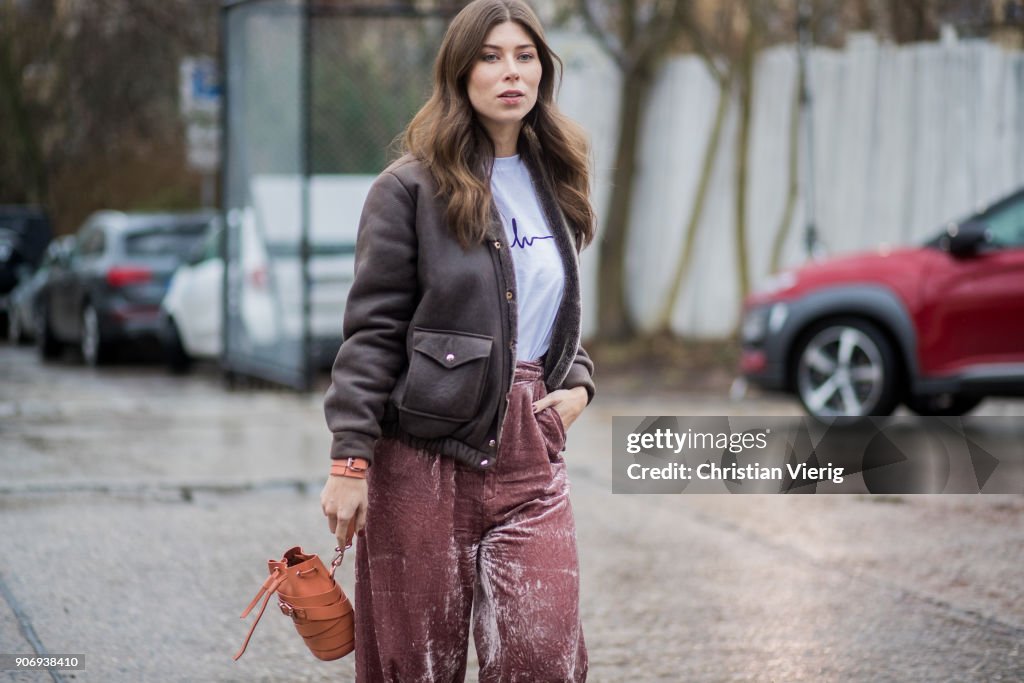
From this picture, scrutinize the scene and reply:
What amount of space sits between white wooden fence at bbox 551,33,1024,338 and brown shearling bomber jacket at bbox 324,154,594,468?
36.2ft

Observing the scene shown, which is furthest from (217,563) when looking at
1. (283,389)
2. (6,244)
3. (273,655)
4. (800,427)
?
(6,244)

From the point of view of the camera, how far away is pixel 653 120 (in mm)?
14750

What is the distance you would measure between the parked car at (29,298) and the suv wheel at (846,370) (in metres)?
8.92

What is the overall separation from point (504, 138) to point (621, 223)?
11332 mm

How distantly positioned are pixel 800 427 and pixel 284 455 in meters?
3.40

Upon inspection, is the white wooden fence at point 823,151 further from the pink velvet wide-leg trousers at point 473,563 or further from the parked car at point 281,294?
the pink velvet wide-leg trousers at point 473,563

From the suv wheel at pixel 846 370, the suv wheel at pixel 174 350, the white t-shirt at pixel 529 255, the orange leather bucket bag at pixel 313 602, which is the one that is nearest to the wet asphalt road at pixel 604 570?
the orange leather bucket bag at pixel 313 602

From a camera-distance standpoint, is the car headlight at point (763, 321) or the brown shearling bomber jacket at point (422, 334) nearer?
the brown shearling bomber jacket at point (422, 334)

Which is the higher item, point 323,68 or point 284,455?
point 323,68

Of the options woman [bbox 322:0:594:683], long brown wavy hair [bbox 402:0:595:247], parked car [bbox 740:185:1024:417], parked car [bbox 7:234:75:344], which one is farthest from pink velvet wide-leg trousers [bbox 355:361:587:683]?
parked car [bbox 7:234:75:344]

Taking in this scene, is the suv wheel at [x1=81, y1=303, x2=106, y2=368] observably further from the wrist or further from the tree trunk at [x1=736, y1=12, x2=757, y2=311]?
the wrist

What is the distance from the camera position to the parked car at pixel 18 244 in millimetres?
21016

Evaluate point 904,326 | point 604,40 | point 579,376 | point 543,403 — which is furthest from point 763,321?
point 543,403

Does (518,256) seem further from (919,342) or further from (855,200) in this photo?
(855,200)
